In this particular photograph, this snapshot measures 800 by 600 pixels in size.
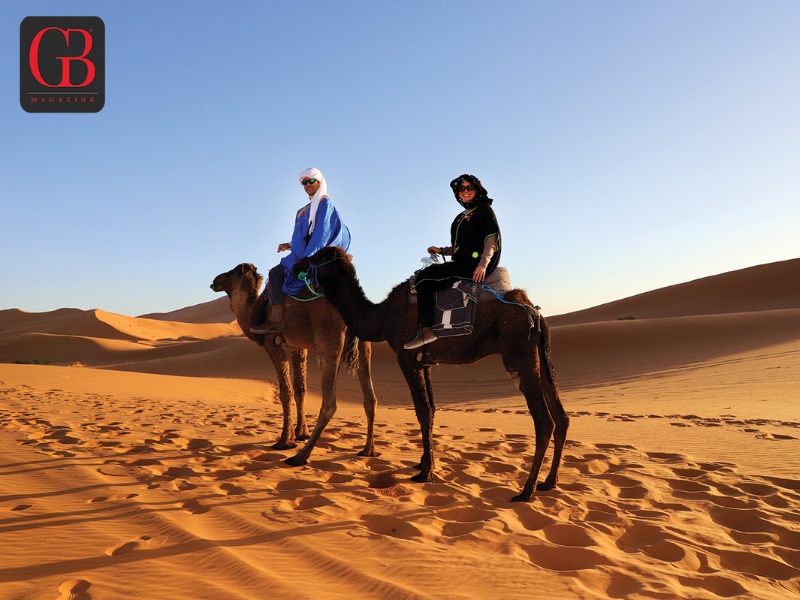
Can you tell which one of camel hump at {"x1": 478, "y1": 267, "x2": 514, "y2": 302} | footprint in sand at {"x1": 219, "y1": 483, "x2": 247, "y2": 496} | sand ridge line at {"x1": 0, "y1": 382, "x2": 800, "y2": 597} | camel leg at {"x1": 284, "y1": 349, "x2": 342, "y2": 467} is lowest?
sand ridge line at {"x1": 0, "y1": 382, "x2": 800, "y2": 597}

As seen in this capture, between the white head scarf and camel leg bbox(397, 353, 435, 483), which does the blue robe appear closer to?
the white head scarf

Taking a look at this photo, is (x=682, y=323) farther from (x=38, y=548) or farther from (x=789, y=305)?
(x=38, y=548)

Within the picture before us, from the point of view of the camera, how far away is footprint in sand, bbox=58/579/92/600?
2.70 m

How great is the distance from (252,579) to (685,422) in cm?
961

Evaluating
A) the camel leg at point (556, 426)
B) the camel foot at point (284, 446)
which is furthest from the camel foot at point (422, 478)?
the camel foot at point (284, 446)

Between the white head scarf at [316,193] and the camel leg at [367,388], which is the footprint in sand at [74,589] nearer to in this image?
the camel leg at [367,388]

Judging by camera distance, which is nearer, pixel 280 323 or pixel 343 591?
pixel 343 591

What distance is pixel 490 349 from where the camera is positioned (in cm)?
517

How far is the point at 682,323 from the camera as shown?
1013 inches

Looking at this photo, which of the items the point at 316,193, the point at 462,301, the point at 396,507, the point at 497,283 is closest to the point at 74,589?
the point at 396,507

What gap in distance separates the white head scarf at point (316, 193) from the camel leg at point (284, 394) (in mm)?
1870

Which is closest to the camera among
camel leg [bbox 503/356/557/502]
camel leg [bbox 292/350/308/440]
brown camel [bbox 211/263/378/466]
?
camel leg [bbox 503/356/557/502]

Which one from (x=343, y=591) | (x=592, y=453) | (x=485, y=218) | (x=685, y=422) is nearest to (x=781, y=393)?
(x=685, y=422)

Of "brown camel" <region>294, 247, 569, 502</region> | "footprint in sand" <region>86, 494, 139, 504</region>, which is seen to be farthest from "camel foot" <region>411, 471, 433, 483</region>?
"footprint in sand" <region>86, 494, 139, 504</region>
